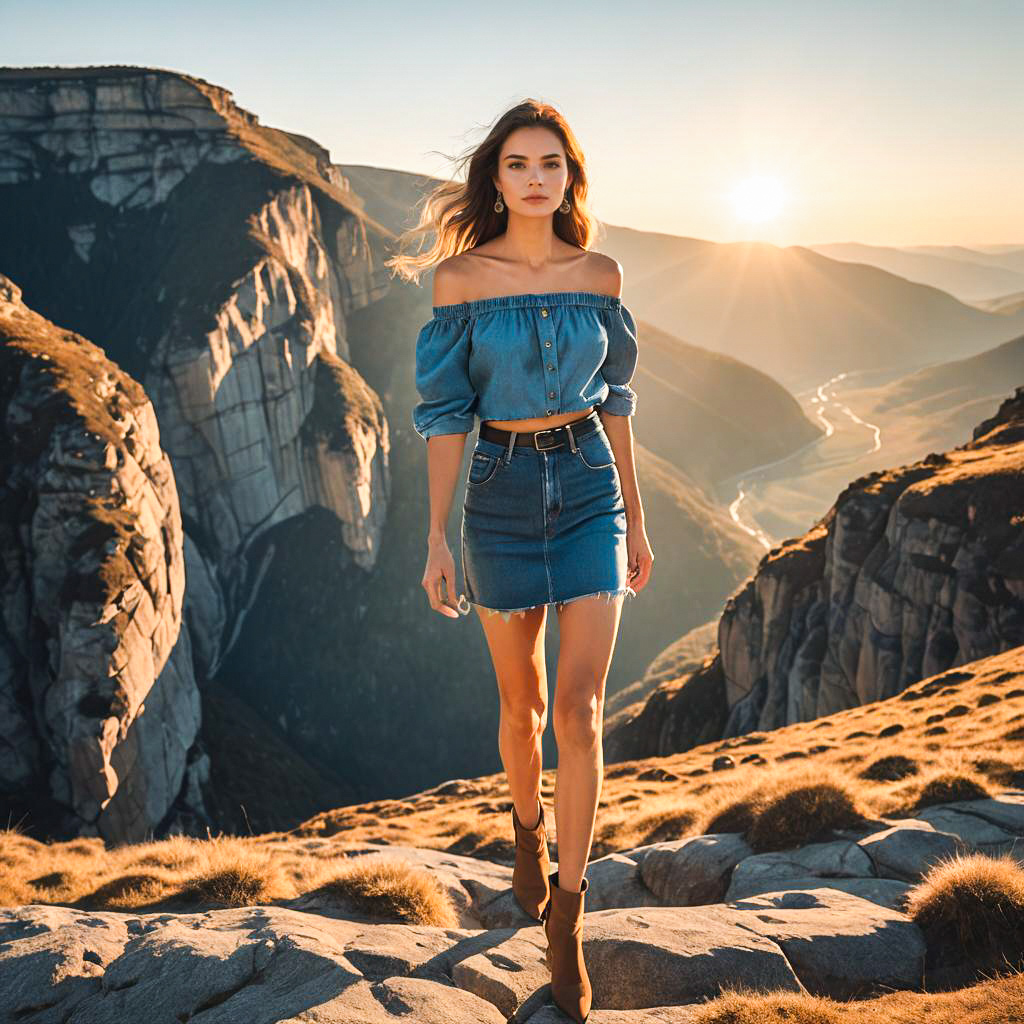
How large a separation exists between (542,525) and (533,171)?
2.25 metres

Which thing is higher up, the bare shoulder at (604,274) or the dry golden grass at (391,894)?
the bare shoulder at (604,274)

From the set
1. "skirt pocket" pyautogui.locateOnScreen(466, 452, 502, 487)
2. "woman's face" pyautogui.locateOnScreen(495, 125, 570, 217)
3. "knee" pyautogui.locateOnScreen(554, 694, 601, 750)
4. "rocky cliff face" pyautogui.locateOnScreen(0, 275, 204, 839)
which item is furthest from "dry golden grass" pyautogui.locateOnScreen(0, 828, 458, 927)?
"rocky cliff face" pyautogui.locateOnScreen(0, 275, 204, 839)

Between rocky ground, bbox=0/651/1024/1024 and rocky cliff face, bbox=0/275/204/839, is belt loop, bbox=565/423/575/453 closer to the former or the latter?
rocky ground, bbox=0/651/1024/1024

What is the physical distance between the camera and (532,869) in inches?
257

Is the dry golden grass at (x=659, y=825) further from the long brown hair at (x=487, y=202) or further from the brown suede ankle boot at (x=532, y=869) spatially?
the long brown hair at (x=487, y=202)

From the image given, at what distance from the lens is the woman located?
5059 millimetres

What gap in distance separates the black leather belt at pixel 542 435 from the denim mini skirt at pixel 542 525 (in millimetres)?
15

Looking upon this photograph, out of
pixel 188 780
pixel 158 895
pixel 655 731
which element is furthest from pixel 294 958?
pixel 188 780

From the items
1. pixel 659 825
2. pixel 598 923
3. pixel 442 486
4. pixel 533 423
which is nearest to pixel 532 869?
pixel 598 923

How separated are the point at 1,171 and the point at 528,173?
127713 mm

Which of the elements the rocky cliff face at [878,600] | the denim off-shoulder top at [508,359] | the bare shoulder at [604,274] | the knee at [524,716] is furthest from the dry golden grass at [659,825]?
the rocky cliff face at [878,600]

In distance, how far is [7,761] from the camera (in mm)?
53656

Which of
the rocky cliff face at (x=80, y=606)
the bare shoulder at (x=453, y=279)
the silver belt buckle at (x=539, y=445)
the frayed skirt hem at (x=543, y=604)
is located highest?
the bare shoulder at (x=453, y=279)

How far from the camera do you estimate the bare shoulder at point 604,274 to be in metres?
5.63
